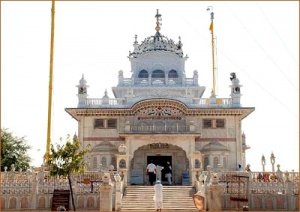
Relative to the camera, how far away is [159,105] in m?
31.6

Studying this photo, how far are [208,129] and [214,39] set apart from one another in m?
14.2

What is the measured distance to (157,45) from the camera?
37844 mm

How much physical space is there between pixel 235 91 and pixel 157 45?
862cm

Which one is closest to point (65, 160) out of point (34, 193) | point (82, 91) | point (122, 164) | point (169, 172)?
point (34, 193)

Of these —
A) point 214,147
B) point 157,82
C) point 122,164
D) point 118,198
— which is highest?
point 157,82

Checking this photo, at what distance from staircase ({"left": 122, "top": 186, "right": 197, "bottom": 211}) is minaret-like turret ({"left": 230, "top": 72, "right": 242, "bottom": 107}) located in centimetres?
1036

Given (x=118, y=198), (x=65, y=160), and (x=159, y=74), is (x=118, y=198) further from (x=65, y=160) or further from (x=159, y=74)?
(x=159, y=74)

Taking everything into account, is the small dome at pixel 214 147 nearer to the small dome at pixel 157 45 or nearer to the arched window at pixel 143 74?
the arched window at pixel 143 74

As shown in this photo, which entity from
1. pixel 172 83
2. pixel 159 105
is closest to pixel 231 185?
pixel 159 105

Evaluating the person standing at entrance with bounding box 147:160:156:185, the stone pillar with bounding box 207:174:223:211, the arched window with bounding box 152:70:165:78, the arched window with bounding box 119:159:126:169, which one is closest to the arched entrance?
the person standing at entrance with bounding box 147:160:156:185

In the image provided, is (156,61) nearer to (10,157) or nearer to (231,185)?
(10,157)

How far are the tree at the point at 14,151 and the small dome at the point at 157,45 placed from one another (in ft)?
38.4

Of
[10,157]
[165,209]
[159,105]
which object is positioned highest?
[159,105]

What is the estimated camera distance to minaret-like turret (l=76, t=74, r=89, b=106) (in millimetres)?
32269
